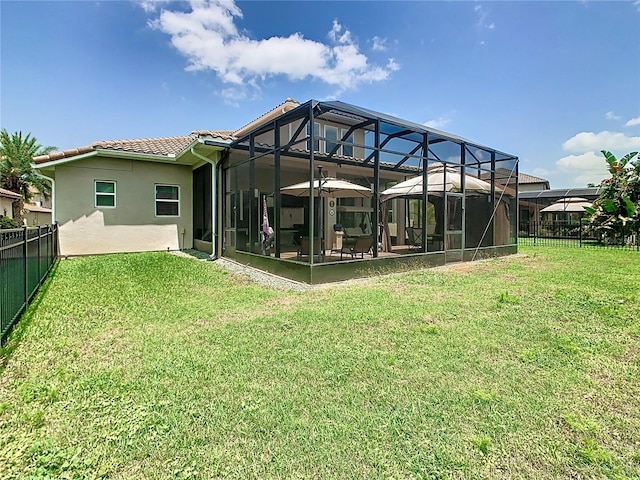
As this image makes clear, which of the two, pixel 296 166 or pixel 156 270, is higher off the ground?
pixel 296 166

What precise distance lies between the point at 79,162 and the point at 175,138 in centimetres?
504

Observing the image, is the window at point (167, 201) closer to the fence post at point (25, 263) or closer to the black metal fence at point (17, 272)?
the black metal fence at point (17, 272)

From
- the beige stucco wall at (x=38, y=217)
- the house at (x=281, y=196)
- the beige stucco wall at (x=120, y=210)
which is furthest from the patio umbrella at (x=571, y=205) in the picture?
the beige stucco wall at (x=38, y=217)

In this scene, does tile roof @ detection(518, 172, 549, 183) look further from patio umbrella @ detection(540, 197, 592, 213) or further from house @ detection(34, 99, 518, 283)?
house @ detection(34, 99, 518, 283)

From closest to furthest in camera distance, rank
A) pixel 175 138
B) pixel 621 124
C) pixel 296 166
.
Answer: pixel 296 166
pixel 175 138
pixel 621 124

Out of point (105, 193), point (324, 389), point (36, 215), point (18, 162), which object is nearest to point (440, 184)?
→ point (324, 389)

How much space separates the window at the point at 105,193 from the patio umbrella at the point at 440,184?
9601 millimetres

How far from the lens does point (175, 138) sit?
15594 millimetres

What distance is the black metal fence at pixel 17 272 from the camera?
3949 millimetres

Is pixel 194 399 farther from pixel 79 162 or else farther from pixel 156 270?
pixel 79 162

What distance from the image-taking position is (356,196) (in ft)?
34.6

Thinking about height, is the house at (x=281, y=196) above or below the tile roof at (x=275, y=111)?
below

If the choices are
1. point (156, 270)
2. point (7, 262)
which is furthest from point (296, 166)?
point (7, 262)

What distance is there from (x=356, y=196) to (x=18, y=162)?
31023mm
